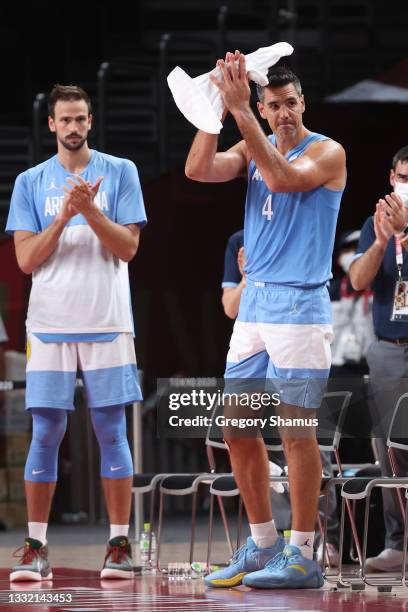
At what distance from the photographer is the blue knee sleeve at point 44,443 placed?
612 cm

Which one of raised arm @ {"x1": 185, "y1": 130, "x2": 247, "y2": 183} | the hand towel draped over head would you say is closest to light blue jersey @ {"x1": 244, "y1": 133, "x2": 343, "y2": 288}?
raised arm @ {"x1": 185, "y1": 130, "x2": 247, "y2": 183}

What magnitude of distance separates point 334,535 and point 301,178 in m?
2.37

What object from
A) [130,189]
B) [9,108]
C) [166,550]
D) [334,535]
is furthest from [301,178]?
[9,108]

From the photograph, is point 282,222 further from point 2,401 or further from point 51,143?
point 51,143

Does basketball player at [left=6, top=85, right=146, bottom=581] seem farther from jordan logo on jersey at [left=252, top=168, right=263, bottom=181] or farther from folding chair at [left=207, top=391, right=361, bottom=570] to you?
jordan logo on jersey at [left=252, top=168, right=263, bottom=181]

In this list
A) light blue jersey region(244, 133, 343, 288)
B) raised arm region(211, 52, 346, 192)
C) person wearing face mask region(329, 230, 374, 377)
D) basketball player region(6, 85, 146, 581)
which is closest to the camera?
raised arm region(211, 52, 346, 192)

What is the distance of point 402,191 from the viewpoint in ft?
20.7

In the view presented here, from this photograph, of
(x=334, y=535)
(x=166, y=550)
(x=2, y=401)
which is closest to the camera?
(x=334, y=535)

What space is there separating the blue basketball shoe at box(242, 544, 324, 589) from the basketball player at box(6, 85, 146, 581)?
36.2 inches

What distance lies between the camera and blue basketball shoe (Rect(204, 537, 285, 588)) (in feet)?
17.9

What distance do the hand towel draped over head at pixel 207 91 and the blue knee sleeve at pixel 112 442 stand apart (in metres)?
1.48

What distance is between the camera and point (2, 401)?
9867 millimetres

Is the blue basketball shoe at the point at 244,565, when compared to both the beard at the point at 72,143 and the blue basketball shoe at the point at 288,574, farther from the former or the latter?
the beard at the point at 72,143

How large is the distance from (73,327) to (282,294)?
3.81ft
